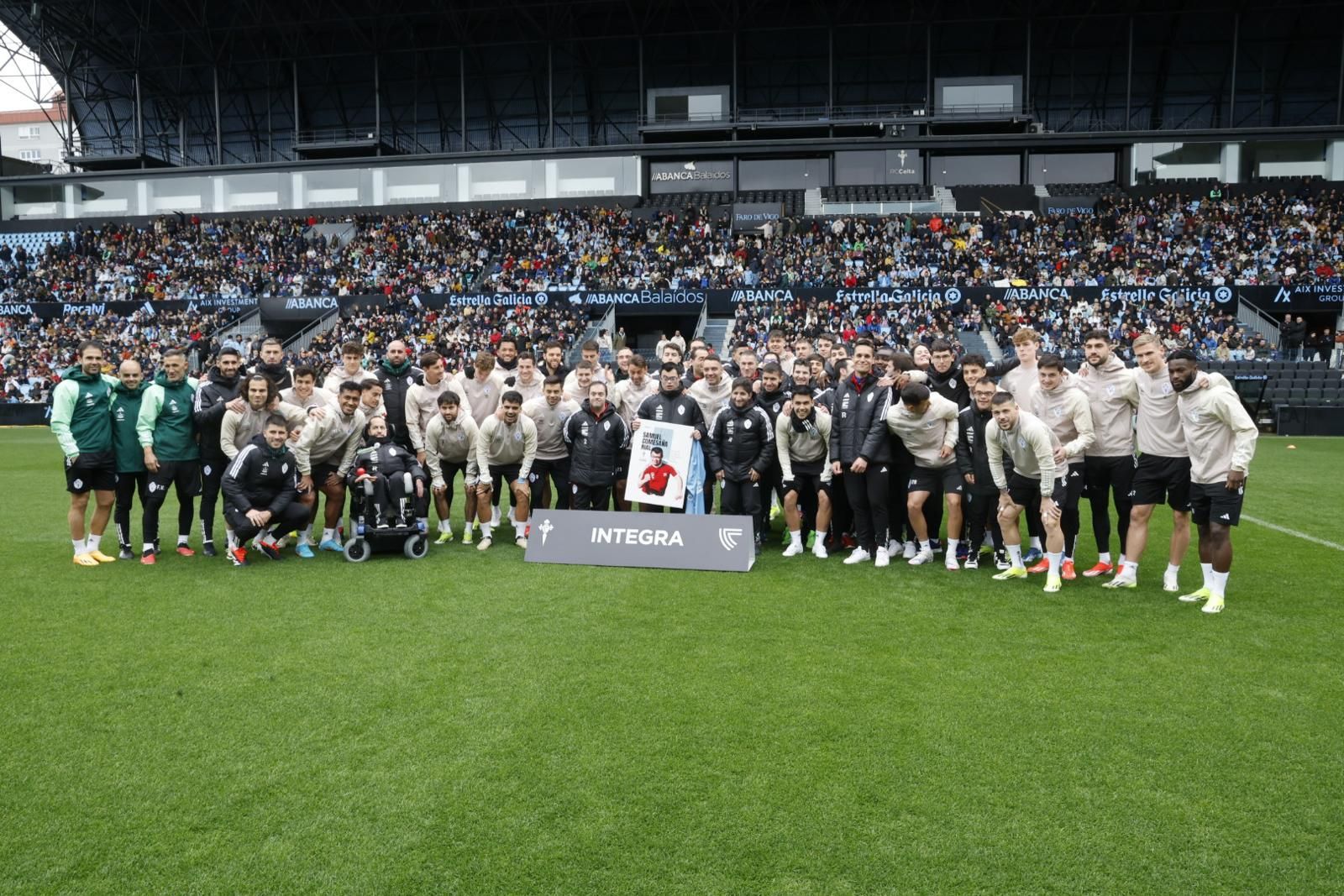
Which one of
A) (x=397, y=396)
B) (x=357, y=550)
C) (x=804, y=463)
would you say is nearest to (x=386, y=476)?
(x=357, y=550)

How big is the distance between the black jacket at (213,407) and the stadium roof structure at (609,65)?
30800 millimetres

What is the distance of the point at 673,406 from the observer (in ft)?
29.8

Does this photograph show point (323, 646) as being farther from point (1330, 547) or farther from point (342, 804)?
point (1330, 547)

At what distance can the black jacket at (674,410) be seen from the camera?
902 centimetres

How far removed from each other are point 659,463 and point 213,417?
4.17 metres

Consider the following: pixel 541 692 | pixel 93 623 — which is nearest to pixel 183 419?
pixel 93 623

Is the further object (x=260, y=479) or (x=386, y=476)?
(x=386, y=476)

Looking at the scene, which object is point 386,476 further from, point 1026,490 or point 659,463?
point 1026,490

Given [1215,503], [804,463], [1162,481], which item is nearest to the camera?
[1215,503]

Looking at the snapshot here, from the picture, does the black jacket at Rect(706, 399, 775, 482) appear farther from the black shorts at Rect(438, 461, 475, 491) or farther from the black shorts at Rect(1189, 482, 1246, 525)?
the black shorts at Rect(1189, 482, 1246, 525)

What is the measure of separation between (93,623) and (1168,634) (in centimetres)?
716

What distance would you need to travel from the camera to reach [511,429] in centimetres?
922

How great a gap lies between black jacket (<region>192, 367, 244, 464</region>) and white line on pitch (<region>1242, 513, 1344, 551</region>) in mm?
10666

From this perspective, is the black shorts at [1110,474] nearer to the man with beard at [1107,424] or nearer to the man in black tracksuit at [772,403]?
the man with beard at [1107,424]
